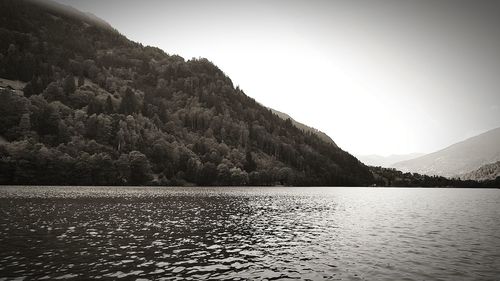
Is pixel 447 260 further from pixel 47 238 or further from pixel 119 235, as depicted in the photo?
pixel 47 238

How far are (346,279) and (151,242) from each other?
24735 millimetres

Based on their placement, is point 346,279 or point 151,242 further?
point 151,242

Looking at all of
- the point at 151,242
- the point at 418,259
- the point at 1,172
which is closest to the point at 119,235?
the point at 151,242

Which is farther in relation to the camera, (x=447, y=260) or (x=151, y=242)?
(x=151, y=242)

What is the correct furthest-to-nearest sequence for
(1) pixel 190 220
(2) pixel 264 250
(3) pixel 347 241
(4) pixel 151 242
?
(1) pixel 190 220
(3) pixel 347 241
(4) pixel 151 242
(2) pixel 264 250

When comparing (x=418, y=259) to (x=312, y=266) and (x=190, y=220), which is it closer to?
(x=312, y=266)

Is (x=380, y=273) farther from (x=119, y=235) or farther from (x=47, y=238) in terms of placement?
(x=47, y=238)

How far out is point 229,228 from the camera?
54844mm

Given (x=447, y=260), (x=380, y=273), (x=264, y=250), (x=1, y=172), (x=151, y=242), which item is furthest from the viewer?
(x=1, y=172)

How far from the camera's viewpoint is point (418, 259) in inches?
1367

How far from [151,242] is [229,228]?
1570 cm

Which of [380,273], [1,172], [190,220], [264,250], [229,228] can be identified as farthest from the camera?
[1,172]

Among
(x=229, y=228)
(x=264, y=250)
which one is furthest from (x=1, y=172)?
(x=264, y=250)

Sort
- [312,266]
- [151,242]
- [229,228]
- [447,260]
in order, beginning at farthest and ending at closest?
1. [229,228]
2. [151,242]
3. [447,260]
4. [312,266]
